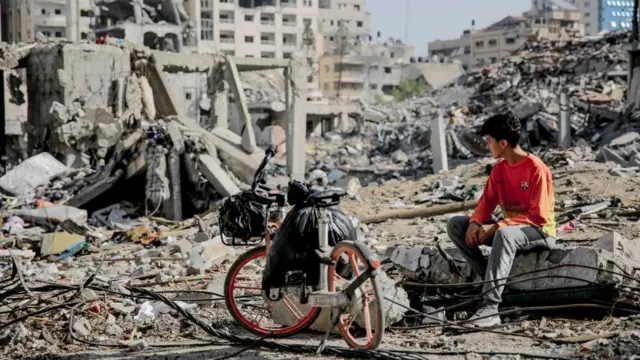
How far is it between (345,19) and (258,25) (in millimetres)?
19536

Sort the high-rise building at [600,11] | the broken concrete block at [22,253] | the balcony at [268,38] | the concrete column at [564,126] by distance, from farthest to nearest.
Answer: the balcony at [268,38]
the high-rise building at [600,11]
the concrete column at [564,126]
the broken concrete block at [22,253]

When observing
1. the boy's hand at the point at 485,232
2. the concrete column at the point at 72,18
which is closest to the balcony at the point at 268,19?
the concrete column at the point at 72,18

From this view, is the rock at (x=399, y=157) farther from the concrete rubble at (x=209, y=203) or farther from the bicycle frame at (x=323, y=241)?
the bicycle frame at (x=323, y=241)

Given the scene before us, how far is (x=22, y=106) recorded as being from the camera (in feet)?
80.8

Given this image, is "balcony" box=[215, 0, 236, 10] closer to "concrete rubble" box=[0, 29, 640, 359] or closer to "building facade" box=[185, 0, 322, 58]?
"building facade" box=[185, 0, 322, 58]

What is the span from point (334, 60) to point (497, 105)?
151 ft

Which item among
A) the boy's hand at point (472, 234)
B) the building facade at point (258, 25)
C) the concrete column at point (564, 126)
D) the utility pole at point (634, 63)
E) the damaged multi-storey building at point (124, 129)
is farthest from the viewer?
the building facade at point (258, 25)

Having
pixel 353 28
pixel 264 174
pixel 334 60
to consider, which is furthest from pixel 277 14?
pixel 264 174

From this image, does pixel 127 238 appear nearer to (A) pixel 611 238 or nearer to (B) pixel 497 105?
(A) pixel 611 238

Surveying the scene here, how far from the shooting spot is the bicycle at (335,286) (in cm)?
479

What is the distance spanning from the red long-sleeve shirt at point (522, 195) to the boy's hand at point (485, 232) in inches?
1.8

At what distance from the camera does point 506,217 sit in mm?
5812

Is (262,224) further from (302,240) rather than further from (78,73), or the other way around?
(78,73)

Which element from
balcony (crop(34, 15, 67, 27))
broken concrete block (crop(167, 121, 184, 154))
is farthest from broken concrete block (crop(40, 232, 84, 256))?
balcony (crop(34, 15, 67, 27))
